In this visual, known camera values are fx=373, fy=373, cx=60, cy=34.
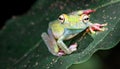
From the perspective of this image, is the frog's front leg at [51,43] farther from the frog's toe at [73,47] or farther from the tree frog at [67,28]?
the frog's toe at [73,47]

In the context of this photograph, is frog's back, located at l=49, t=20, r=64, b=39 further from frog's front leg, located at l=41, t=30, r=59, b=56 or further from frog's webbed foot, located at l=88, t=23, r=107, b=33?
frog's webbed foot, located at l=88, t=23, r=107, b=33

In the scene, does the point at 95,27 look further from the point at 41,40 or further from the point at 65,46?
the point at 41,40

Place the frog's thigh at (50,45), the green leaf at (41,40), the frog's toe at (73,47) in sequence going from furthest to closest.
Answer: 1. the frog's thigh at (50,45)
2. the frog's toe at (73,47)
3. the green leaf at (41,40)

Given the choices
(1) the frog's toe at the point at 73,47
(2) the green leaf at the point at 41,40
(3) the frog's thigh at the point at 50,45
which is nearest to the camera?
(2) the green leaf at the point at 41,40

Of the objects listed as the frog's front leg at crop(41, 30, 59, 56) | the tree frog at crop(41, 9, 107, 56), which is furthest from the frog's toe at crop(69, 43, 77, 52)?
the frog's front leg at crop(41, 30, 59, 56)

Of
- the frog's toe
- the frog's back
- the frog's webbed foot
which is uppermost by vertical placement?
the frog's back

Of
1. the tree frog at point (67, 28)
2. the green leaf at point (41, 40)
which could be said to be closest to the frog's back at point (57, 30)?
the tree frog at point (67, 28)

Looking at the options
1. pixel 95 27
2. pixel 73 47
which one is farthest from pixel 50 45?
pixel 95 27
